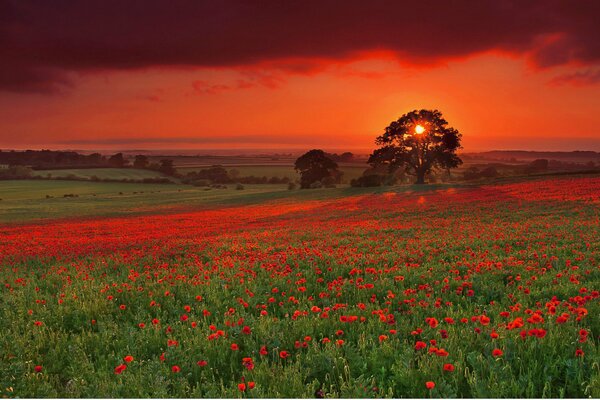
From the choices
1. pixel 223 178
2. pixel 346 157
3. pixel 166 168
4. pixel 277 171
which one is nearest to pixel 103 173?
pixel 166 168

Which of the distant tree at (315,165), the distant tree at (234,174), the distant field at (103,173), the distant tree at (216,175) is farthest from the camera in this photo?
the distant tree at (234,174)

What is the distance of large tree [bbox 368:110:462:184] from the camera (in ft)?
208

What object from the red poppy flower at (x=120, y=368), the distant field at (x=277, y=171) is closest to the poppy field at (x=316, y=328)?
the red poppy flower at (x=120, y=368)

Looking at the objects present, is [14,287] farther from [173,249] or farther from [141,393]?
[141,393]

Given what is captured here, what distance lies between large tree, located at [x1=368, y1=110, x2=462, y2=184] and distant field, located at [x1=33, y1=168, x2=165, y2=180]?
77.9m

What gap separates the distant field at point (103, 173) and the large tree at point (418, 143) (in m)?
77.9

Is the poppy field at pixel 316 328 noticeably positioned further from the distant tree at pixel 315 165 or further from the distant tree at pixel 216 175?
the distant tree at pixel 216 175

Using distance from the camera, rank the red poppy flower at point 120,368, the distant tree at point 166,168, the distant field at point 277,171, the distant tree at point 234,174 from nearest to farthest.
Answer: the red poppy flower at point 120,368 < the distant field at point 277,171 < the distant tree at point 234,174 < the distant tree at point 166,168

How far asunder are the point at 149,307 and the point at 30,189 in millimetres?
101983

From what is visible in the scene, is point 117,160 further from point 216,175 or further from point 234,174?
point 234,174

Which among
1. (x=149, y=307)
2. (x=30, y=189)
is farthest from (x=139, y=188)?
(x=149, y=307)

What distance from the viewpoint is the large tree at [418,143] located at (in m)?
63.4

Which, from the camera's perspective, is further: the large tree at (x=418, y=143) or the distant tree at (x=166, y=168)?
the distant tree at (x=166, y=168)

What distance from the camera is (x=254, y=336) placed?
17.6ft
